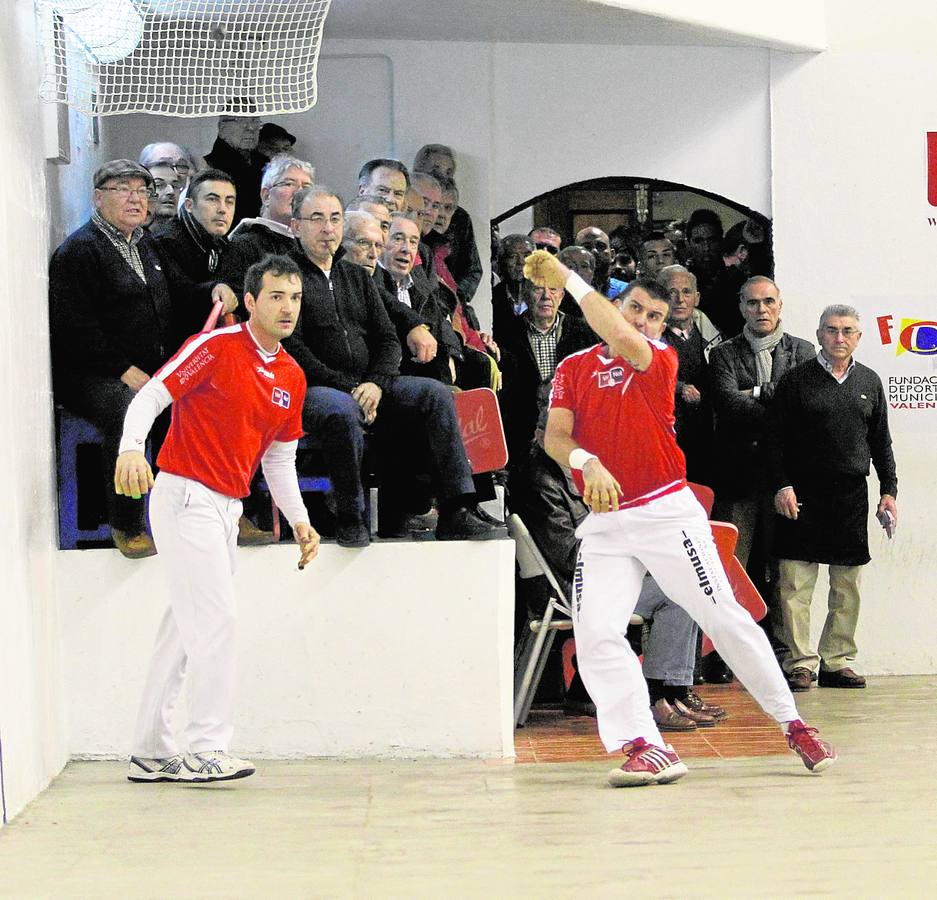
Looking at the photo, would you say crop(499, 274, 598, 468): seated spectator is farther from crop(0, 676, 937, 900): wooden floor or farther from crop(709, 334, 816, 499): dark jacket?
crop(0, 676, 937, 900): wooden floor

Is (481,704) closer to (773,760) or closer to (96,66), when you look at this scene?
(773,760)

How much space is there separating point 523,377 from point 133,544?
2243 mm

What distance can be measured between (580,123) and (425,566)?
3.30 m

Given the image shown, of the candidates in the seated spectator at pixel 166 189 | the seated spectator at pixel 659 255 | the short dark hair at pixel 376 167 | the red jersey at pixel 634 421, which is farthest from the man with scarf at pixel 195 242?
the seated spectator at pixel 659 255

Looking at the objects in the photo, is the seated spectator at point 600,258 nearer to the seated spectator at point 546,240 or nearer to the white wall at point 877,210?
the seated spectator at point 546,240

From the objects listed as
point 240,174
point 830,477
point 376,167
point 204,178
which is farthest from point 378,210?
point 830,477

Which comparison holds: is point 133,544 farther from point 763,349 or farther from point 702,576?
point 763,349

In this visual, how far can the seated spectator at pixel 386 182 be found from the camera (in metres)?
6.97

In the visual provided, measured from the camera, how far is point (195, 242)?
6.32 meters

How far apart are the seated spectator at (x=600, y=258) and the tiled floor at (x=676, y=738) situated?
2.27m

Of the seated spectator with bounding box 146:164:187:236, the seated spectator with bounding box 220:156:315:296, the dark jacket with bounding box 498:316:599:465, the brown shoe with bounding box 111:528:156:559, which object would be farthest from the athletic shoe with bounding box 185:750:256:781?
the seated spectator with bounding box 146:164:187:236

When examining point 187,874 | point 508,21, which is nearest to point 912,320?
point 508,21

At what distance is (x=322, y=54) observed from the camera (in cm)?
805

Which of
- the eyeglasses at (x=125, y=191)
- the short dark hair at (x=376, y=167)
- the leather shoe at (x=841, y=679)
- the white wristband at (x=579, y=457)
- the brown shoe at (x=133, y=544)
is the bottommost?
the leather shoe at (x=841, y=679)
